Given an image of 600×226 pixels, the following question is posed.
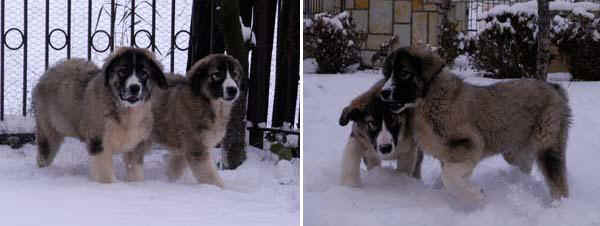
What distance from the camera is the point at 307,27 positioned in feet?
7.36

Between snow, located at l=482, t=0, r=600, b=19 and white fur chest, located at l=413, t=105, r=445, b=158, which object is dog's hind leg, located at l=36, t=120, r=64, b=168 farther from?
snow, located at l=482, t=0, r=600, b=19

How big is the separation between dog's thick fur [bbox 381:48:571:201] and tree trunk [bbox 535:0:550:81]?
0.05 meters

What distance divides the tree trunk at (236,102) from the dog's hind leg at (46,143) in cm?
66

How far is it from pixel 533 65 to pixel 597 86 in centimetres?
19

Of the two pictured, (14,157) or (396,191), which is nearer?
(396,191)

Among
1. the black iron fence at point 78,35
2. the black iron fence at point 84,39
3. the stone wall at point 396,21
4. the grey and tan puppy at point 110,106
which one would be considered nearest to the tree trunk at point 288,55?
the black iron fence at point 84,39

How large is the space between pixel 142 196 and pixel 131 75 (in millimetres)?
Result: 399

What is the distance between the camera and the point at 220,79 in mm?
2959

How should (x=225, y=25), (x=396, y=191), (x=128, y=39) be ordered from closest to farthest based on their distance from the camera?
(x=396, y=191) → (x=225, y=25) → (x=128, y=39)

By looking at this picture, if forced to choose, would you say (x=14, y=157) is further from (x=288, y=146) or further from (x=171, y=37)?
(x=288, y=146)

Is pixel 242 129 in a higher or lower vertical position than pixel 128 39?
lower

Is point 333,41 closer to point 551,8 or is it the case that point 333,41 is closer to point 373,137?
point 373,137

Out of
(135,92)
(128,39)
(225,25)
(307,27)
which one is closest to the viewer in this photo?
(307,27)

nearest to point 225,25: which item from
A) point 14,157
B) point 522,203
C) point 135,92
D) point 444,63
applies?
point 135,92
